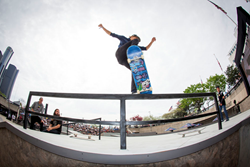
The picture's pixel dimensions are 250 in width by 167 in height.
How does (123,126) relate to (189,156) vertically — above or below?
above

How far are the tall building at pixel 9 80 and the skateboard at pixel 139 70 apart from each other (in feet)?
402

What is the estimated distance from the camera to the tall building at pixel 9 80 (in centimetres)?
8512

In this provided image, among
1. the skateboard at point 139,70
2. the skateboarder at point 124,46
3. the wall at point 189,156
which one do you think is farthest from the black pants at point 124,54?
the wall at point 189,156

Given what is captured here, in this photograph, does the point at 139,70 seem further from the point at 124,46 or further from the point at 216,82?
the point at 216,82

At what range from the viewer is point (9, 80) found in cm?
9019

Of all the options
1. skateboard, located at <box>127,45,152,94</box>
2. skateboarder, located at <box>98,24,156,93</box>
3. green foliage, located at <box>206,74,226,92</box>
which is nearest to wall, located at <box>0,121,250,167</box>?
skateboard, located at <box>127,45,152,94</box>

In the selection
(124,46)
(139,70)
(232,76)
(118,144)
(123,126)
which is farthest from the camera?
(232,76)

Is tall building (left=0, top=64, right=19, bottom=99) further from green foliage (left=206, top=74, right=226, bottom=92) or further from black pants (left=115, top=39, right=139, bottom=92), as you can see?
green foliage (left=206, top=74, right=226, bottom=92)

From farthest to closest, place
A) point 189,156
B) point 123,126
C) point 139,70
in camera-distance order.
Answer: point 139,70, point 123,126, point 189,156

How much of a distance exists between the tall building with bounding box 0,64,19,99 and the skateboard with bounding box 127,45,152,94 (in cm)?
12248

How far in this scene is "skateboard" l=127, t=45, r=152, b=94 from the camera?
274cm

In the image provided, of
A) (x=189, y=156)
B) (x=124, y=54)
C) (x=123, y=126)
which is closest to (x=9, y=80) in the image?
(x=124, y=54)

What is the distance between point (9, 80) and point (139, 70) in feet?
425

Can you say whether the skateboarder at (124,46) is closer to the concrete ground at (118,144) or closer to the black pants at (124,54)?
the black pants at (124,54)
